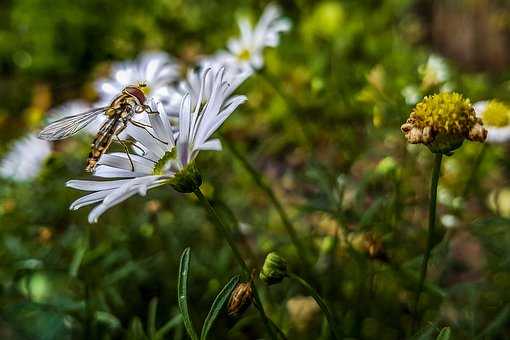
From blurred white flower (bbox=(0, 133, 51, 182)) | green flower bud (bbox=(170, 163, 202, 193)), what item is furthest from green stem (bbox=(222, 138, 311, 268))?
blurred white flower (bbox=(0, 133, 51, 182))

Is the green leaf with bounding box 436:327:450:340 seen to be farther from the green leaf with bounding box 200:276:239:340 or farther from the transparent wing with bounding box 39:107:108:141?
the transparent wing with bounding box 39:107:108:141

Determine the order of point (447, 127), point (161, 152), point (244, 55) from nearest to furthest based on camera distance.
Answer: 1. point (447, 127)
2. point (161, 152)
3. point (244, 55)

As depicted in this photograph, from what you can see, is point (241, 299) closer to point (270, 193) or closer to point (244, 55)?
point (270, 193)

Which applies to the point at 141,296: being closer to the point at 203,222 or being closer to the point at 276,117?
the point at 203,222

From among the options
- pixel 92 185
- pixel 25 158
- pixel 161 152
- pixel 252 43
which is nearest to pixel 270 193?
pixel 161 152

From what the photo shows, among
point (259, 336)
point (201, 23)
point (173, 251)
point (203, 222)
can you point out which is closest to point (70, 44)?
point (201, 23)

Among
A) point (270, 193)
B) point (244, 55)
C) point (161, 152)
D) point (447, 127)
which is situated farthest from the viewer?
point (244, 55)
